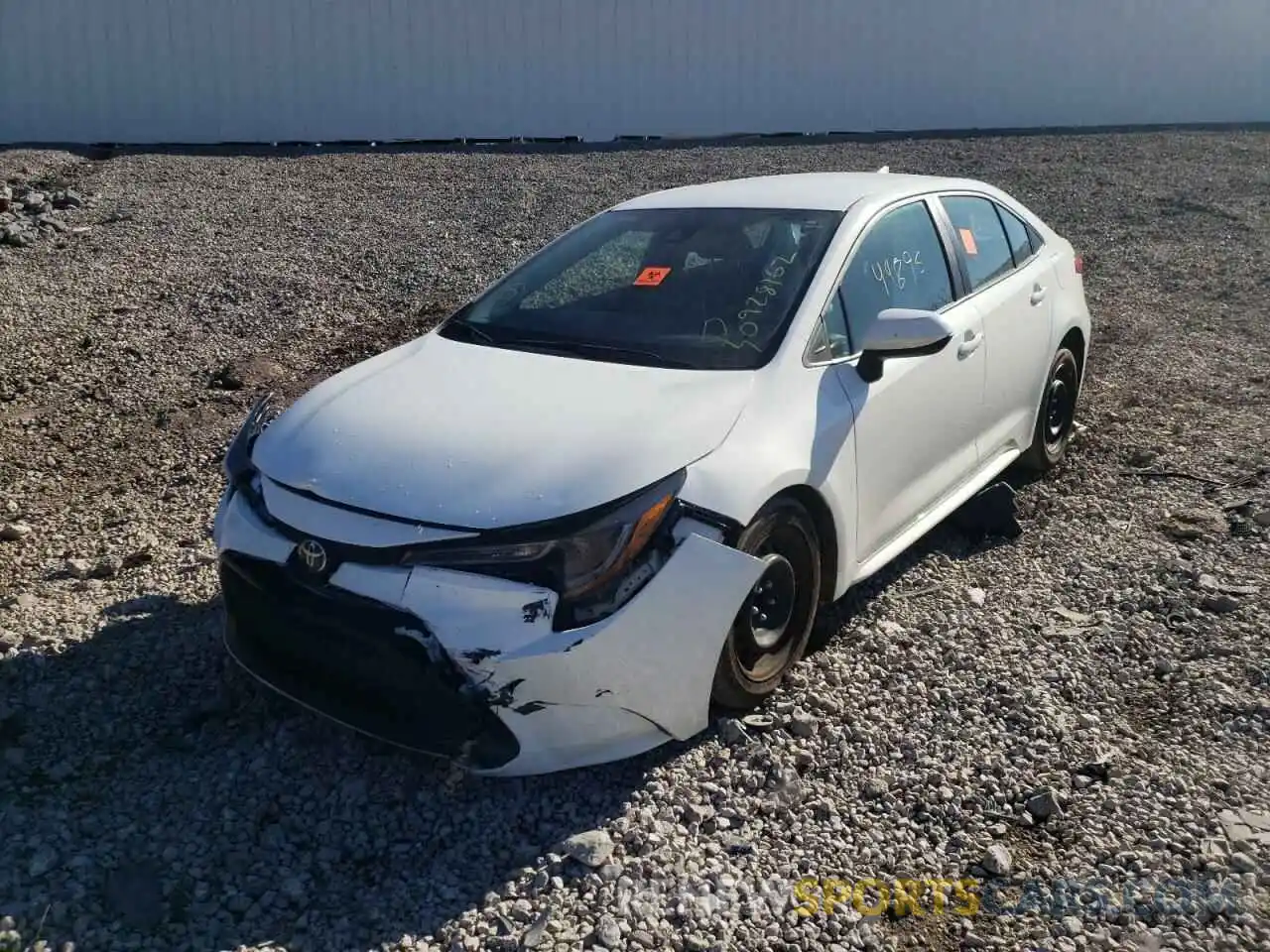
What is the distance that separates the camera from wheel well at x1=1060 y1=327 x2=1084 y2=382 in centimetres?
589

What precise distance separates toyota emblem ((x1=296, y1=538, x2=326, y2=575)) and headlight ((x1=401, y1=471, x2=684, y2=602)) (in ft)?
0.90

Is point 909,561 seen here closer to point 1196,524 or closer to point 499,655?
point 1196,524

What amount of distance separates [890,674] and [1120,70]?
16.6 metres

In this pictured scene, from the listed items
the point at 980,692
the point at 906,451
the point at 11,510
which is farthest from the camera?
the point at 11,510

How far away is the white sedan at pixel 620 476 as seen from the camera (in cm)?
318

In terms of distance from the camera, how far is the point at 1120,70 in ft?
58.3

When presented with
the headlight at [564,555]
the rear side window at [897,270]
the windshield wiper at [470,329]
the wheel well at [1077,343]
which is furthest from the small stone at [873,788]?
the wheel well at [1077,343]

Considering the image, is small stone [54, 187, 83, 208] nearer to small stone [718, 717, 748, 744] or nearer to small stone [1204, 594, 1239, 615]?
small stone [718, 717, 748, 744]

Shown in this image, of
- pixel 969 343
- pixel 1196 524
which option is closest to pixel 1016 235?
pixel 969 343

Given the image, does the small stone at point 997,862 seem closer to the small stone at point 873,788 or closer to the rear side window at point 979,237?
the small stone at point 873,788

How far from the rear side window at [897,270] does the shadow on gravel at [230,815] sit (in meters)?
1.81

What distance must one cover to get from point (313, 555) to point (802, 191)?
259cm

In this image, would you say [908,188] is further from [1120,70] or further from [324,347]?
[1120,70]

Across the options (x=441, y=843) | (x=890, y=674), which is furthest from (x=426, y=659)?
(x=890, y=674)
